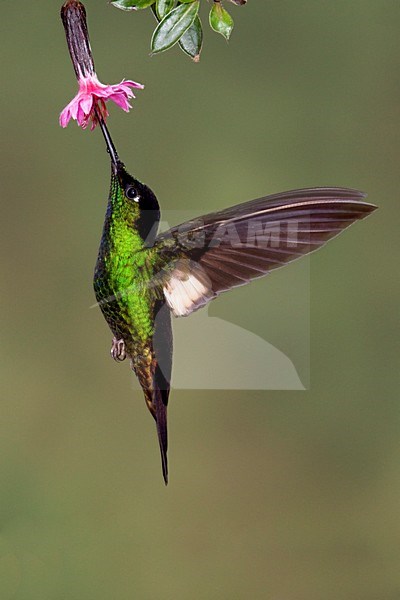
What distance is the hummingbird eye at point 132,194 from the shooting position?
0.59m

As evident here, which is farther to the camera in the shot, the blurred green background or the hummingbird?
the blurred green background

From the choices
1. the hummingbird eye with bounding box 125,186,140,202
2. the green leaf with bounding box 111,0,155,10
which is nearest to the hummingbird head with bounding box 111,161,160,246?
the hummingbird eye with bounding box 125,186,140,202

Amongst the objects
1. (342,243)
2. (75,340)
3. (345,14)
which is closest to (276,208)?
(75,340)

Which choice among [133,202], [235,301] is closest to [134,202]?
[133,202]

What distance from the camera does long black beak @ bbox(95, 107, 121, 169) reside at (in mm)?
527

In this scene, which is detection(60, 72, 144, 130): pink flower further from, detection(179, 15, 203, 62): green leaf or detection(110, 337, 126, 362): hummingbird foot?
detection(110, 337, 126, 362): hummingbird foot

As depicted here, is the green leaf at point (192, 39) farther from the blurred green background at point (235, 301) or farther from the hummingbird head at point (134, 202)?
the blurred green background at point (235, 301)

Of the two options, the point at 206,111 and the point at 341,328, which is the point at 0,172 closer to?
the point at 206,111

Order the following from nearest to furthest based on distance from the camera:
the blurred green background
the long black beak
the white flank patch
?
the long black beak, the white flank patch, the blurred green background

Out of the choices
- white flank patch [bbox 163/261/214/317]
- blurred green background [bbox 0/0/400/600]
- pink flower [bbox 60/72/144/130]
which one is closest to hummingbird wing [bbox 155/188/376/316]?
white flank patch [bbox 163/261/214/317]

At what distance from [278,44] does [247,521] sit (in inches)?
42.1

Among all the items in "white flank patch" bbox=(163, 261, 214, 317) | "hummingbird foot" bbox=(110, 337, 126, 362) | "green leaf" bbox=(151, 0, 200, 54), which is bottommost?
"hummingbird foot" bbox=(110, 337, 126, 362)

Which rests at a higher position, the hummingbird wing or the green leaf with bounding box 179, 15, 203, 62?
the green leaf with bounding box 179, 15, 203, 62

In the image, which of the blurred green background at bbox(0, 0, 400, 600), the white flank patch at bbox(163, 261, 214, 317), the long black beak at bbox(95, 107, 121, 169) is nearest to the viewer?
the long black beak at bbox(95, 107, 121, 169)
